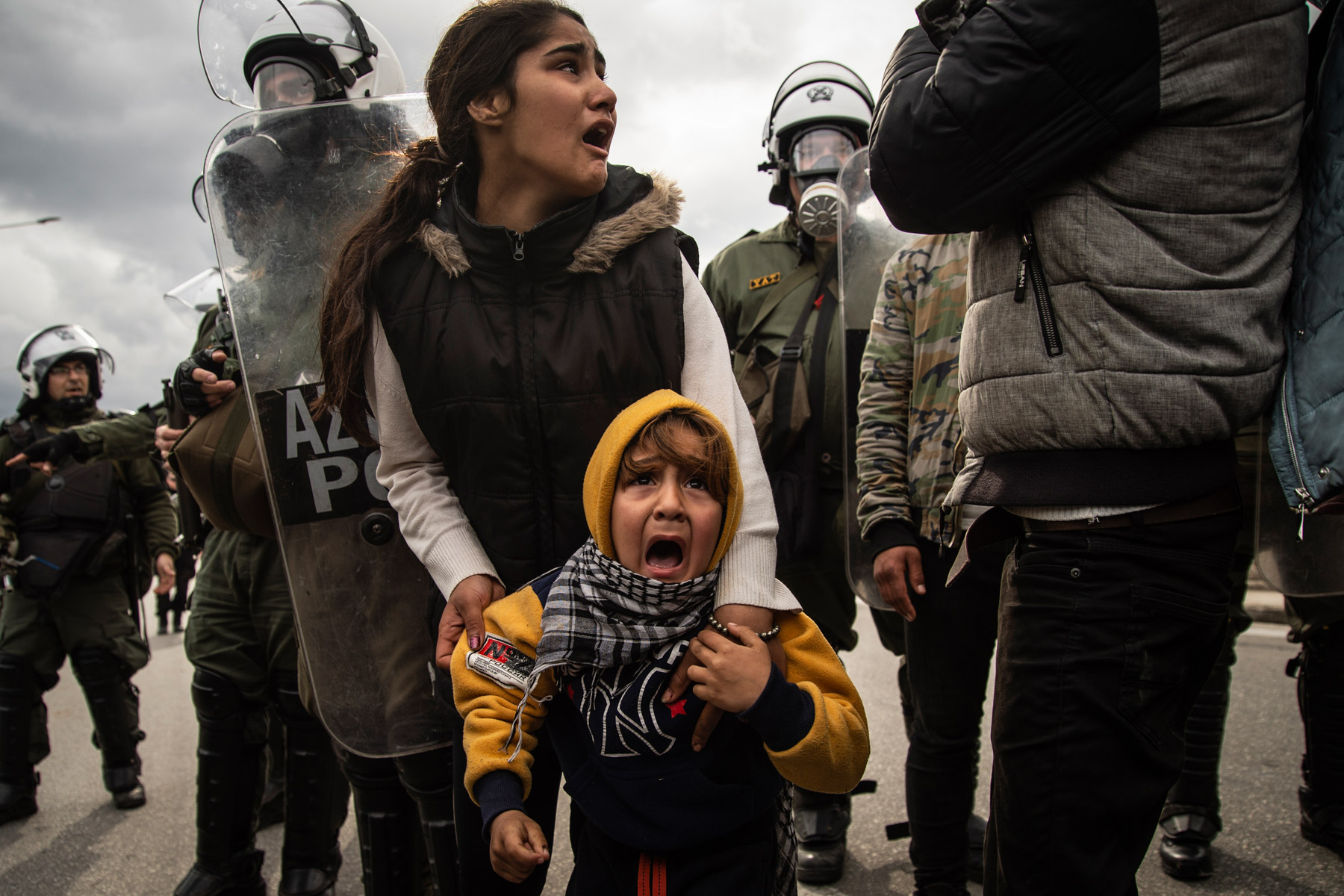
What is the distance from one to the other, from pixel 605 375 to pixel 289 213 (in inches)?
37.1

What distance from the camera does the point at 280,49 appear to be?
2502 millimetres

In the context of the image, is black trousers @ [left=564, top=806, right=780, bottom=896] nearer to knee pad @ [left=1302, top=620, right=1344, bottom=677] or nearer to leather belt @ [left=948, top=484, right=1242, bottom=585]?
leather belt @ [left=948, top=484, right=1242, bottom=585]

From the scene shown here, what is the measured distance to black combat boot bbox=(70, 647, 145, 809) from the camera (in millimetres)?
3650

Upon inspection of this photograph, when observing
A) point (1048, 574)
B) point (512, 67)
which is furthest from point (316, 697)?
point (1048, 574)

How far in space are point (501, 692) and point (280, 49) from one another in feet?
6.74

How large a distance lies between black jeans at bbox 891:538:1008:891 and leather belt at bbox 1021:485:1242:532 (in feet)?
2.58

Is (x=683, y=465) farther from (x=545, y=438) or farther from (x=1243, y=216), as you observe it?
(x=1243, y=216)

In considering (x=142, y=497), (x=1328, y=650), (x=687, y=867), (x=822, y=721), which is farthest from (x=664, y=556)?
(x=142, y=497)

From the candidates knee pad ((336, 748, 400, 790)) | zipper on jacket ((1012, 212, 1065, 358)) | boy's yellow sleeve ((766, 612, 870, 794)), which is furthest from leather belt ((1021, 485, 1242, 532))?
knee pad ((336, 748, 400, 790))

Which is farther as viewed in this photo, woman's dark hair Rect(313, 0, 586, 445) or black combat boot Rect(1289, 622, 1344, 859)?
black combat boot Rect(1289, 622, 1344, 859)

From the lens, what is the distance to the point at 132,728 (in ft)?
12.6

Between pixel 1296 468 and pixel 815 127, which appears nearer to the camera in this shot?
pixel 1296 468

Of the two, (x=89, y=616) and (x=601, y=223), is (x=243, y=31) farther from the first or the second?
(x=89, y=616)

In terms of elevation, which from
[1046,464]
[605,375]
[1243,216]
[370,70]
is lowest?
[1046,464]
